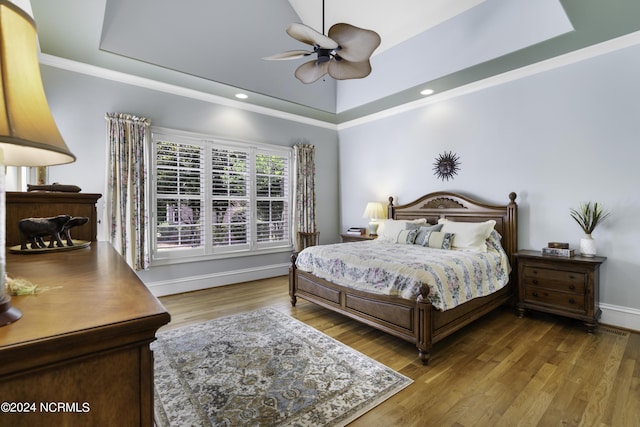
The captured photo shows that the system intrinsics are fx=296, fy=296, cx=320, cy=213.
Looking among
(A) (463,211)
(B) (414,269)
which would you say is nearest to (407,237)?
(A) (463,211)

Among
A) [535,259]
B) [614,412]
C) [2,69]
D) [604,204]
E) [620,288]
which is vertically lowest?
[614,412]

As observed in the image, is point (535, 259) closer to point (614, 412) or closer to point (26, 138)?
point (614, 412)

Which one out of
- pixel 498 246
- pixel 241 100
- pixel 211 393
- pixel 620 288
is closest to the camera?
pixel 211 393

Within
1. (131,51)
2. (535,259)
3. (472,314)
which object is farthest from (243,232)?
(535,259)

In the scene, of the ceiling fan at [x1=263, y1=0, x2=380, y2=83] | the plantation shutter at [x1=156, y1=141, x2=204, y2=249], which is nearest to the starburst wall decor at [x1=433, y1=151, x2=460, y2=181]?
the ceiling fan at [x1=263, y1=0, x2=380, y2=83]

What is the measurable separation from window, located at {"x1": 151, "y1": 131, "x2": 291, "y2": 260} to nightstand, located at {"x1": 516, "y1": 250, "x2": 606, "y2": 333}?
3.61 meters

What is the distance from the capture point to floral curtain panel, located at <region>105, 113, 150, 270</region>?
12.2ft

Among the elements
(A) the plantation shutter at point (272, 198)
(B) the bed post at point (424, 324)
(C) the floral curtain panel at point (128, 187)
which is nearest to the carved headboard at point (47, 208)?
(C) the floral curtain panel at point (128, 187)

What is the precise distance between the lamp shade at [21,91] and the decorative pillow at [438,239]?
12.1ft

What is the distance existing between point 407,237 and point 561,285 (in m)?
1.69

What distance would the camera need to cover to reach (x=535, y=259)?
3293 mm

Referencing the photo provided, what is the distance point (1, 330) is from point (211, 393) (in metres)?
1.85

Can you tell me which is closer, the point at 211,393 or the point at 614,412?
the point at 614,412

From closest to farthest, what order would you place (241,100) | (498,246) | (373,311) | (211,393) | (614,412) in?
1. (614,412)
2. (211,393)
3. (373,311)
4. (498,246)
5. (241,100)
